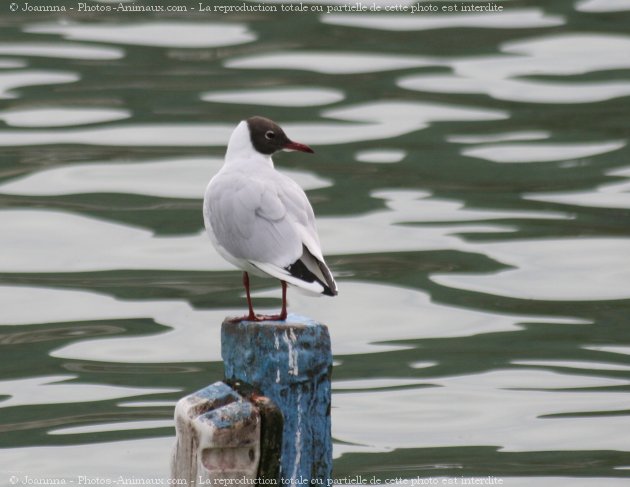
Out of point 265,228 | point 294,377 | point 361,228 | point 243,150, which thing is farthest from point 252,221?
point 361,228

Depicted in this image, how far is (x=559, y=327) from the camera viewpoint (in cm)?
1015

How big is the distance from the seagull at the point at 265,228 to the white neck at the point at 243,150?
45mm

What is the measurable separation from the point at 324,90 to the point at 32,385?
20.7 ft

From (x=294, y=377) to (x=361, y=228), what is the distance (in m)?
6.85

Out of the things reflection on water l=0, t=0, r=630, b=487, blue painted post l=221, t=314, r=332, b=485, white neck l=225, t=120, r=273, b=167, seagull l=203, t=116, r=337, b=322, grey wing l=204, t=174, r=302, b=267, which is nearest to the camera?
blue painted post l=221, t=314, r=332, b=485

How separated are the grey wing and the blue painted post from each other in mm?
373

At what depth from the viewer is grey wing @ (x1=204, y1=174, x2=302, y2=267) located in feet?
17.7

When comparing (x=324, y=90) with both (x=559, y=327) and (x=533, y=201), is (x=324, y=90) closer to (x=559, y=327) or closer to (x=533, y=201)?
(x=533, y=201)

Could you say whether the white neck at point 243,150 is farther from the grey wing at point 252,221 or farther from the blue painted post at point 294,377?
the blue painted post at point 294,377

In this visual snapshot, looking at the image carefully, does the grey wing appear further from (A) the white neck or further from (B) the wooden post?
(B) the wooden post

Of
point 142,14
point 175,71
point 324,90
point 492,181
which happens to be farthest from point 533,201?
point 142,14

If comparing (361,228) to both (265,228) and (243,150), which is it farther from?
(265,228)

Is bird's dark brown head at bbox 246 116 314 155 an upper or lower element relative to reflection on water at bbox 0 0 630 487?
upper

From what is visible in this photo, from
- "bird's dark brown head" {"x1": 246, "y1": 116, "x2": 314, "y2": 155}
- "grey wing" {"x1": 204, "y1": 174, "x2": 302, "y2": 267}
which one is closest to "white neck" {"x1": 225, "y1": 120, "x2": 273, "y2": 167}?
"bird's dark brown head" {"x1": 246, "y1": 116, "x2": 314, "y2": 155}
